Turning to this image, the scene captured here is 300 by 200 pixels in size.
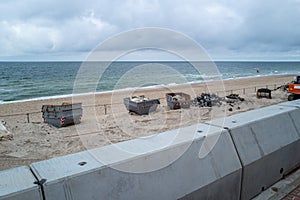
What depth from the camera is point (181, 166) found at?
245 centimetres

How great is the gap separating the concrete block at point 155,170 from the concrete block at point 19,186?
2.7 inches

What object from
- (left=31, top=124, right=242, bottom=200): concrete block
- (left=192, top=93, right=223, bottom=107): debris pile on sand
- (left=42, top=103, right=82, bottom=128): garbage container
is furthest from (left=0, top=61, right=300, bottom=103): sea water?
(left=31, top=124, right=242, bottom=200): concrete block

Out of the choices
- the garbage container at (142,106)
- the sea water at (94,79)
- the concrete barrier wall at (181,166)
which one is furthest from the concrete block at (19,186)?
the garbage container at (142,106)

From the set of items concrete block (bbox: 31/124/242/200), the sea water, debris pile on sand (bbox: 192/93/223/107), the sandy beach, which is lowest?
the sandy beach

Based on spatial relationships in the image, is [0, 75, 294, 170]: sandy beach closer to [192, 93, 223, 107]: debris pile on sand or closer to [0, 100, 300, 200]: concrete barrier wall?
[192, 93, 223, 107]: debris pile on sand

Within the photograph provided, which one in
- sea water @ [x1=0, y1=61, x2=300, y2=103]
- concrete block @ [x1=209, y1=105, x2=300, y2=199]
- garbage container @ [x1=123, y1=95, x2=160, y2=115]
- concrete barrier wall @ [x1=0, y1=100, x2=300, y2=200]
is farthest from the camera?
sea water @ [x1=0, y1=61, x2=300, y2=103]

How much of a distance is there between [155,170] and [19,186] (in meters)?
1.14

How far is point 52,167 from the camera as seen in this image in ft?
6.74

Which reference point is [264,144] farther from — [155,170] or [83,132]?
[83,132]

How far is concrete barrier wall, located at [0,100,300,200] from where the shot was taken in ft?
6.26

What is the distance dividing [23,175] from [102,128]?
10.6m

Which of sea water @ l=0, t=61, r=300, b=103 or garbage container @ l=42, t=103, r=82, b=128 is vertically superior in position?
sea water @ l=0, t=61, r=300, b=103

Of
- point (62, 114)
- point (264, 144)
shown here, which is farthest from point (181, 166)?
point (62, 114)

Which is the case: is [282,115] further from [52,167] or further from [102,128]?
[102,128]
